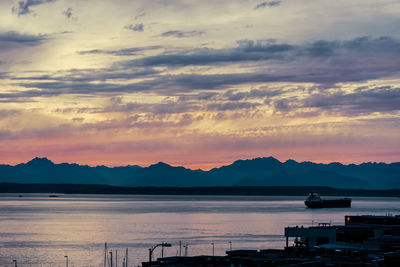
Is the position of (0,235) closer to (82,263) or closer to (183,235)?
(183,235)

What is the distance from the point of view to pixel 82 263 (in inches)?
4417

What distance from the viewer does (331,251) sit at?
97312 millimetres

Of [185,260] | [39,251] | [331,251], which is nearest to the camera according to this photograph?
[185,260]

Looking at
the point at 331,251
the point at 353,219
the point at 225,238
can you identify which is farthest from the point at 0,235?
the point at 331,251

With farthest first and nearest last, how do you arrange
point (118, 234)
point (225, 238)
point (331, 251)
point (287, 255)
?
point (118, 234), point (225, 238), point (331, 251), point (287, 255)

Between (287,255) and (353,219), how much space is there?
6297 centimetres

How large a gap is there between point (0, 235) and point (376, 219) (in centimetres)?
9295

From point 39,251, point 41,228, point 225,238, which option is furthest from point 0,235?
point 225,238

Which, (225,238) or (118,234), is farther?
(118,234)

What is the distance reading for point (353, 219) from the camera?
144m

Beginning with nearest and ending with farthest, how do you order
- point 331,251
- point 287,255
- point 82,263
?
1. point 287,255
2. point 331,251
3. point 82,263

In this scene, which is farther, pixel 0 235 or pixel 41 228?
pixel 41 228

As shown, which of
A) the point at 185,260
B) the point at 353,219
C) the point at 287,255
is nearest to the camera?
the point at 185,260

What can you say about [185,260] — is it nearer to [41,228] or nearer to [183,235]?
[183,235]
